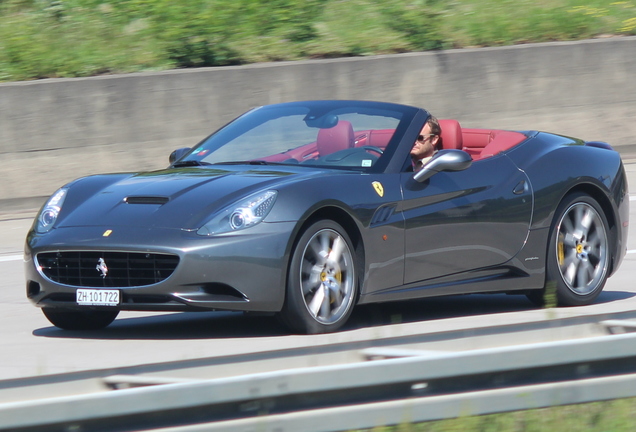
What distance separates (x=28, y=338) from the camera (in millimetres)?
7043

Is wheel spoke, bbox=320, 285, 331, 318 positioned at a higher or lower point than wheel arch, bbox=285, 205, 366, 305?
lower

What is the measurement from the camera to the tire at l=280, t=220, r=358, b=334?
6.53m

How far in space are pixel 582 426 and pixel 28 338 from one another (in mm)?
3645

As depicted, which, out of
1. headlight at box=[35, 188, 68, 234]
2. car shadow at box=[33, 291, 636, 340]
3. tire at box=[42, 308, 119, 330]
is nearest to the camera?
headlight at box=[35, 188, 68, 234]

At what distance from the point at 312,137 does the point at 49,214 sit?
65.5 inches

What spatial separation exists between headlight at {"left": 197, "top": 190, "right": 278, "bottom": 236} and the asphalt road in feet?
2.05

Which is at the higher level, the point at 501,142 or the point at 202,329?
the point at 501,142

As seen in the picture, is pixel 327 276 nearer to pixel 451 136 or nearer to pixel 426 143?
pixel 426 143

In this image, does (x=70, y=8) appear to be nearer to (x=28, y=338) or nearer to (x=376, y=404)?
(x=28, y=338)

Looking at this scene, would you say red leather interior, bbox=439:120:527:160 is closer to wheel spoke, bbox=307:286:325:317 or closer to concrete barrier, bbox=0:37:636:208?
wheel spoke, bbox=307:286:325:317

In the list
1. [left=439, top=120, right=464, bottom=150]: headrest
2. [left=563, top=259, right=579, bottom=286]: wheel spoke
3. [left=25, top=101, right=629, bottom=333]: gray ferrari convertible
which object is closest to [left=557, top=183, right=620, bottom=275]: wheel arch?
[left=25, top=101, right=629, bottom=333]: gray ferrari convertible

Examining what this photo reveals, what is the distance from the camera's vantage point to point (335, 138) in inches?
296

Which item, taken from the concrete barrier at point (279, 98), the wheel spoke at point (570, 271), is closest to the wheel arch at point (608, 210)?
the wheel spoke at point (570, 271)

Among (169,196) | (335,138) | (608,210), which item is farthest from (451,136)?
(169,196)
